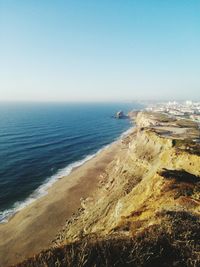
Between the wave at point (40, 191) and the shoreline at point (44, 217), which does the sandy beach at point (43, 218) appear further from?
the wave at point (40, 191)

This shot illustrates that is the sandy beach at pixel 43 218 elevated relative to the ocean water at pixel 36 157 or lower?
lower

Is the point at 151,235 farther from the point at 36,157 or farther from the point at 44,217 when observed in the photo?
the point at 36,157

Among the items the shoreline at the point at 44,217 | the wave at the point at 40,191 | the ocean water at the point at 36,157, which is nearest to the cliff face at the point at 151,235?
the shoreline at the point at 44,217

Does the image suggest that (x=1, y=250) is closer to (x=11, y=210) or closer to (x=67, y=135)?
(x=11, y=210)

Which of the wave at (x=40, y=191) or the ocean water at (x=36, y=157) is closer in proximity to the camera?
the wave at (x=40, y=191)

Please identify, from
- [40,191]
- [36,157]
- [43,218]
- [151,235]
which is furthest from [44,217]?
[36,157]

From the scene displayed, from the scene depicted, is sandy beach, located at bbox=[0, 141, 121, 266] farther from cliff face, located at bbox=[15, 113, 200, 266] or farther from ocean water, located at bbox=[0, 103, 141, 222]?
cliff face, located at bbox=[15, 113, 200, 266]

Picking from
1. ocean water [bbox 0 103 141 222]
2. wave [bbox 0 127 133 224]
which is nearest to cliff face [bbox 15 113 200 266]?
wave [bbox 0 127 133 224]
